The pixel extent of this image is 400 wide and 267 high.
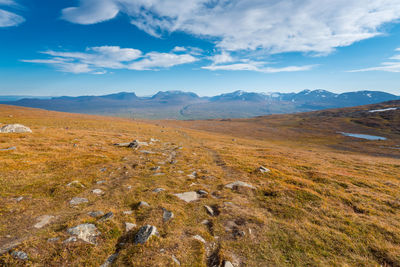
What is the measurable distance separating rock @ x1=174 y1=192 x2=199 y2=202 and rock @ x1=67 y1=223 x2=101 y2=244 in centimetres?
535

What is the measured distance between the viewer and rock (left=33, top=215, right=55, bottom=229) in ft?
25.4

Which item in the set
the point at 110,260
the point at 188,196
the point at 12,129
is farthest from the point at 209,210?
the point at 12,129

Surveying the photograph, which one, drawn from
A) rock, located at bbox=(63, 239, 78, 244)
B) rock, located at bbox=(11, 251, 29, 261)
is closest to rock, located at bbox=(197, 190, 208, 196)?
rock, located at bbox=(63, 239, 78, 244)

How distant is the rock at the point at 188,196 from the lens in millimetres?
11565

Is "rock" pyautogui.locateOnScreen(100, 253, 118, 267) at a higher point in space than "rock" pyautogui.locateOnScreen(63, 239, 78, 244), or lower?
lower

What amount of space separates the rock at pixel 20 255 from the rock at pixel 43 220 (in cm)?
214

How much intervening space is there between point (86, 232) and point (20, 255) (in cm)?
196

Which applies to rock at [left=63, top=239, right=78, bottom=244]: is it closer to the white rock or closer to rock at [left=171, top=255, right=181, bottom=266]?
rock at [left=171, top=255, right=181, bottom=266]

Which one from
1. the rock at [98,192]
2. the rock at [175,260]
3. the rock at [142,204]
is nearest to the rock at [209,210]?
the rock at [142,204]

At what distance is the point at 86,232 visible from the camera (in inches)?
285

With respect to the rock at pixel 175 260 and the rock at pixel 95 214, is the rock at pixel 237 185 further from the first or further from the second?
the rock at pixel 95 214

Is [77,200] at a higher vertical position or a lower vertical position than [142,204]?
higher

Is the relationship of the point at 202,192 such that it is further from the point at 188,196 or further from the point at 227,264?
the point at 227,264

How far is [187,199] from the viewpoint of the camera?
11547 millimetres
